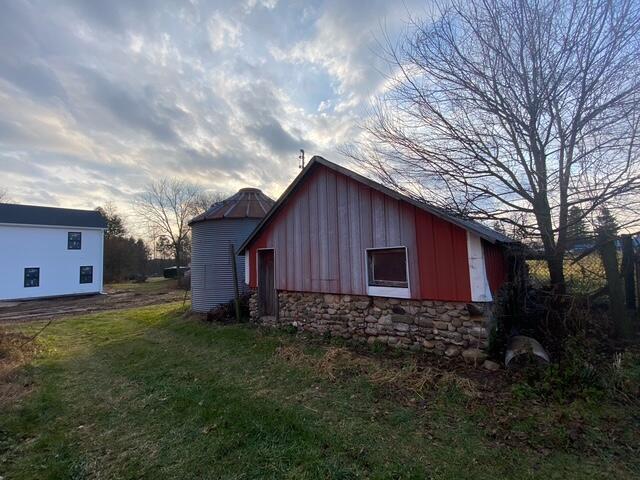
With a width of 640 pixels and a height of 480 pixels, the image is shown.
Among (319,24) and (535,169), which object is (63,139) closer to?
(319,24)

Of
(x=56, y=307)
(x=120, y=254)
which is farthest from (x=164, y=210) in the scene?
(x=56, y=307)

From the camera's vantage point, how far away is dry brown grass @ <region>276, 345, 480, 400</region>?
4625 mm

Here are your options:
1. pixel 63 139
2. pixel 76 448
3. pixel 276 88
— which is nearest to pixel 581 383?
pixel 76 448

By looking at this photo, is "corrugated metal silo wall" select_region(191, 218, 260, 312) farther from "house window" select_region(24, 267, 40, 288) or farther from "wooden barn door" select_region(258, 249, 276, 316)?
"house window" select_region(24, 267, 40, 288)

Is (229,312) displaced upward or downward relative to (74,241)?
downward

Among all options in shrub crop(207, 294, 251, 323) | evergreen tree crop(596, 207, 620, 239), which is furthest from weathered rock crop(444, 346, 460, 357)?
shrub crop(207, 294, 251, 323)

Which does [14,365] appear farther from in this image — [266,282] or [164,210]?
[164,210]

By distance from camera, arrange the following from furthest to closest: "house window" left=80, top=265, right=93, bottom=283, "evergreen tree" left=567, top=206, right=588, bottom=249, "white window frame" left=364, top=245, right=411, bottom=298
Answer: "house window" left=80, top=265, right=93, bottom=283
"white window frame" left=364, top=245, right=411, bottom=298
"evergreen tree" left=567, top=206, right=588, bottom=249

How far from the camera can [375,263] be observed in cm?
704

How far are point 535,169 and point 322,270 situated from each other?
4.97 metres

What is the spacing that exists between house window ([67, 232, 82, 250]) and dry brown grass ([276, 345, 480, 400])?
24341mm

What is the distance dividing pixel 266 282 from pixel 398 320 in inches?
198

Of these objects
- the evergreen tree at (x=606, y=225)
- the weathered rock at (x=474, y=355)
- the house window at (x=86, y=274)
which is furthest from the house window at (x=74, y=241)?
the evergreen tree at (x=606, y=225)

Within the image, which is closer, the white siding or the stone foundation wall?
the stone foundation wall
